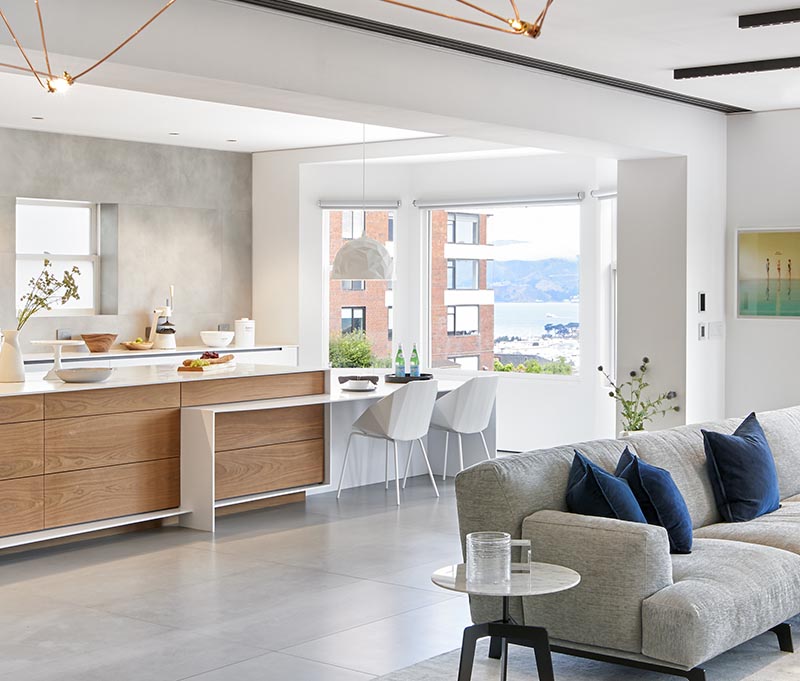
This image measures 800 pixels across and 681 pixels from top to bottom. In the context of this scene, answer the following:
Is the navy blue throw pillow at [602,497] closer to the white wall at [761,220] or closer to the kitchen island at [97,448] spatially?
the kitchen island at [97,448]

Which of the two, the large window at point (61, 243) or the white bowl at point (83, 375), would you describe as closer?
the white bowl at point (83, 375)

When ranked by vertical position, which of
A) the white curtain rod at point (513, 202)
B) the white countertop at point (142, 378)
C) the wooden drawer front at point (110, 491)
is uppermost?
the white curtain rod at point (513, 202)

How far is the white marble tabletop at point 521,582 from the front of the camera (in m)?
3.15

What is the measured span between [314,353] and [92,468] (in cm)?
436

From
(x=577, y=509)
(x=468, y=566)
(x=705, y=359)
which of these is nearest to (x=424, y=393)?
(x=705, y=359)

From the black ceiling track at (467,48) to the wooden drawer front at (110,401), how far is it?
2.45m

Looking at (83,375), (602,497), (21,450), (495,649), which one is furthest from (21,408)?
(602,497)

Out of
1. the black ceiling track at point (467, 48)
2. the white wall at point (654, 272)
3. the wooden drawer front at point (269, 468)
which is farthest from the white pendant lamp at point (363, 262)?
the black ceiling track at point (467, 48)

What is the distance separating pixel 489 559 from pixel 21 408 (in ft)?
11.3

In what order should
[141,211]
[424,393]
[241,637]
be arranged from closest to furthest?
1. [241,637]
2. [424,393]
3. [141,211]

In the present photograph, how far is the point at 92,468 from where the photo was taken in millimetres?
6227

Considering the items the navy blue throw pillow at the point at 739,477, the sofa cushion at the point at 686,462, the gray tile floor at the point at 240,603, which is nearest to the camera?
the gray tile floor at the point at 240,603

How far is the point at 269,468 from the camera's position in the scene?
7195 mm

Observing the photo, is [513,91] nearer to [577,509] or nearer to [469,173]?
[577,509]
